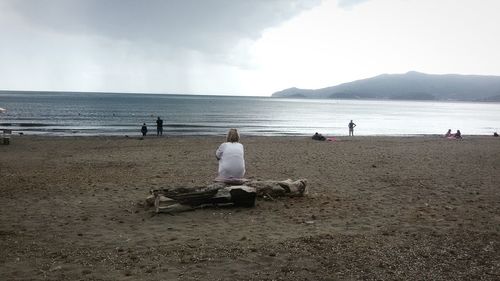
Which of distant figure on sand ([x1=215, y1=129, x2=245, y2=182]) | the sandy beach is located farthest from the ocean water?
distant figure on sand ([x1=215, y1=129, x2=245, y2=182])

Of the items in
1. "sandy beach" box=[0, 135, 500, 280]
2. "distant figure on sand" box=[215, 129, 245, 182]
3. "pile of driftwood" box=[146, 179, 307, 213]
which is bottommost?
"sandy beach" box=[0, 135, 500, 280]

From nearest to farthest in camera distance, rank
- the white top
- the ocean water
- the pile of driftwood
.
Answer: the pile of driftwood < the white top < the ocean water

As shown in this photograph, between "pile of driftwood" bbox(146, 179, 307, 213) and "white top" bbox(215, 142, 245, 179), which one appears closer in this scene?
"pile of driftwood" bbox(146, 179, 307, 213)

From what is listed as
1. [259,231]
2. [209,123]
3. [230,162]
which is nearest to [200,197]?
[230,162]

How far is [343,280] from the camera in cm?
532

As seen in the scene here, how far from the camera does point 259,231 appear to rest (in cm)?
739

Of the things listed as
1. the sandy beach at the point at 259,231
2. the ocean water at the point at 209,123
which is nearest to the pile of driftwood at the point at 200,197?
the sandy beach at the point at 259,231

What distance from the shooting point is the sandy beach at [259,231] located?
5.64 meters

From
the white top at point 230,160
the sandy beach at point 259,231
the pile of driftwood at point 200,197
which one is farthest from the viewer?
the white top at point 230,160

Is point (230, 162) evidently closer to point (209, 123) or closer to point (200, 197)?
point (200, 197)

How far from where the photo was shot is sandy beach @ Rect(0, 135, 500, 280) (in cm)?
564

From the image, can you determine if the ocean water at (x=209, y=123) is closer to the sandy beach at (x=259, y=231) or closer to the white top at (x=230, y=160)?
the sandy beach at (x=259, y=231)

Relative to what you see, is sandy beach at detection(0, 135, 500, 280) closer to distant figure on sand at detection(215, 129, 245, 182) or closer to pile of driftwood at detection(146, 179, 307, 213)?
pile of driftwood at detection(146, 179, 307, 213)

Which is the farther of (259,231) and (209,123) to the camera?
(209,123)
